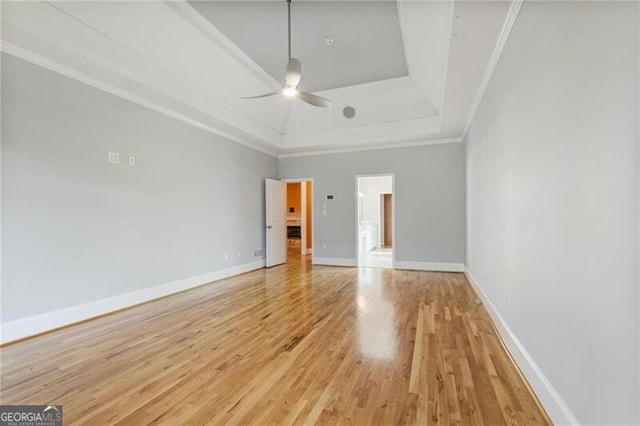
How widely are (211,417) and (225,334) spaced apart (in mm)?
1273

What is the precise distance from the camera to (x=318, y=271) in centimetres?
628

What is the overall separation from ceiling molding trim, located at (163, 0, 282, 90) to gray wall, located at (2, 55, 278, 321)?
1355 millimetres

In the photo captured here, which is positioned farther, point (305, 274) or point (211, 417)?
point (305, 274)

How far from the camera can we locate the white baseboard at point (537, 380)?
1.53 metres

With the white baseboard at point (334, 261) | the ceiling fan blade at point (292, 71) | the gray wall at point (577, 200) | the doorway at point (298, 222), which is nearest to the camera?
the gray wall at point (577, 200)

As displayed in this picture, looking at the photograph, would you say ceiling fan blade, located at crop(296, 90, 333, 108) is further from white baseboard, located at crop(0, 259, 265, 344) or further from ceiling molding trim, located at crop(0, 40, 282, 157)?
white baseboard, located at crop(0, 259, 265, 344)

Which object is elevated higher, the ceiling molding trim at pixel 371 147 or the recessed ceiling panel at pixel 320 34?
the recessed ceiling panel at pixel 320 34

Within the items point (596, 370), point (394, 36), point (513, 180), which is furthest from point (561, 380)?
point (394, 36)

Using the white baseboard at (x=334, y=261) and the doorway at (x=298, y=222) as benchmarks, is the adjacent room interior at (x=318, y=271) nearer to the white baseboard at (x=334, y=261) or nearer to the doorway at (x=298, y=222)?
the white baseboard at (x=334, y=261)

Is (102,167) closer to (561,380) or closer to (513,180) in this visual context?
(513,180)

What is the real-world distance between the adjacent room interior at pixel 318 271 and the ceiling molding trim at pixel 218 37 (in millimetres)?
39

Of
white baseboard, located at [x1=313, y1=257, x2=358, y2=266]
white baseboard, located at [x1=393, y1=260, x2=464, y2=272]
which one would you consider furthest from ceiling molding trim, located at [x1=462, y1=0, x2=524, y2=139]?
white baseboard, located at [x1=313, y1=257, x2=358, y2=266]

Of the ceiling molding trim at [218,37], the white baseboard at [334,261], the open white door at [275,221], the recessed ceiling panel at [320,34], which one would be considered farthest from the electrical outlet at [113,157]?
the white baseboard at [334,261]

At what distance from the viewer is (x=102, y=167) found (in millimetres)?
3576
